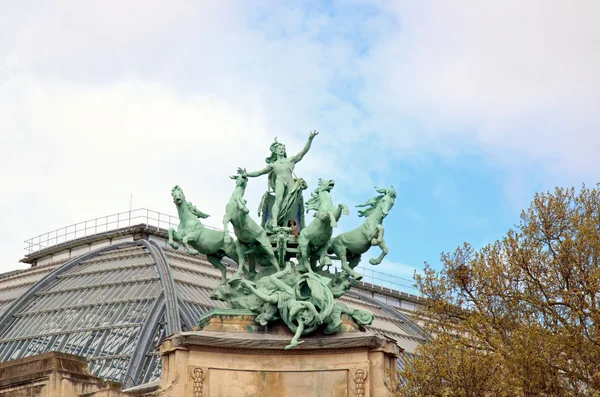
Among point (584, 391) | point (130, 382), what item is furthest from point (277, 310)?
point (130, 382)

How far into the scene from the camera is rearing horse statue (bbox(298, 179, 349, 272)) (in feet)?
126

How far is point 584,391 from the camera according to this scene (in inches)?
1315

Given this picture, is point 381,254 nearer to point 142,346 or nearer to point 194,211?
point 194,211

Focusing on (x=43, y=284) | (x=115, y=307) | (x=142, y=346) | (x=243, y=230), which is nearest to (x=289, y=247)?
(x=243, y=230)

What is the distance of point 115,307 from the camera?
62938 millimetres

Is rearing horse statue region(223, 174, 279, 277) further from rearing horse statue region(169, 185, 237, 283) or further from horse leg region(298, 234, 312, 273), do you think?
horse leg region(298, 234, 312, 273)

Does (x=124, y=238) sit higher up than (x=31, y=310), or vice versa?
(x=124, y=238)

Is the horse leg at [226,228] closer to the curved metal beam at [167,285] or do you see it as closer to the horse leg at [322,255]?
the horse leg at [322,255]

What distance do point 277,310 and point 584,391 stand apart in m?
10.1

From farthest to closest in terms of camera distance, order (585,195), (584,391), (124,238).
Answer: (124,238)
(585,195)
(584,391)

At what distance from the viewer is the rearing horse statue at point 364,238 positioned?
38.9 metres

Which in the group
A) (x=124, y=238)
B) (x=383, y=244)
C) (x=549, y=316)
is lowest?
(x=549, y=316)

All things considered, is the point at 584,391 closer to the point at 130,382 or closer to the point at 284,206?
the point at 284,206

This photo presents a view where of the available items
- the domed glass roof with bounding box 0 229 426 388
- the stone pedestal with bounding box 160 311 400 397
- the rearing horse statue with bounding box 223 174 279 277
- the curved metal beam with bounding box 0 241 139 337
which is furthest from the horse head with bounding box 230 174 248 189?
the curved metal beam with bounding box 0 241 139 337
